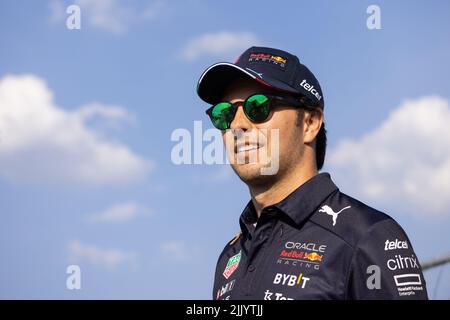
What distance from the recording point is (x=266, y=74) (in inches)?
172

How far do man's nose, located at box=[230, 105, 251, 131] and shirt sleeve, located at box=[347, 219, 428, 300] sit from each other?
112cm

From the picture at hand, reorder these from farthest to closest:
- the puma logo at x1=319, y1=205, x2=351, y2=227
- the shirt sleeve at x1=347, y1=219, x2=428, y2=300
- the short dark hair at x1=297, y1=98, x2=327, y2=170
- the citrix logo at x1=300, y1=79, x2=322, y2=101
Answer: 1. the short dark hair at x1=297, y1=98, x2=327, y2=170
2. the citrix logo at x1=300, y1=79, x2=322, y2=101
3. the puma logo at x1=319, y1=205, x2=351, y2=227
4. the shirt sleeve at x1=347, y1=219, x2=428, y2=300

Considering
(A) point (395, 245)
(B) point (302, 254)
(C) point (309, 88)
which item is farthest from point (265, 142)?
(A) point (395, 245)

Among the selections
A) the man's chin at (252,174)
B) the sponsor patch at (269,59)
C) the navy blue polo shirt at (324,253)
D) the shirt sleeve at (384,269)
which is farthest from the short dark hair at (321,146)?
the shirt sleeve at (384,269)

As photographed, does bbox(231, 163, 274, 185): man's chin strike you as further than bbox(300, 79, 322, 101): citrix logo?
No

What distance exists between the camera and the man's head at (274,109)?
416 centimetres

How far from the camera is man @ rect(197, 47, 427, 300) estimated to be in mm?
3604

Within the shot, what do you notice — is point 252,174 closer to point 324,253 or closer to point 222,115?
point 222,115

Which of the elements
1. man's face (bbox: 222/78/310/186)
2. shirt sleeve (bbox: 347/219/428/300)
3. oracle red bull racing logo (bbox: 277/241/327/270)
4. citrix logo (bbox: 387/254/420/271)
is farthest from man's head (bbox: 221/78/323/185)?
citrix logo (bbox: 387/254/420/271)

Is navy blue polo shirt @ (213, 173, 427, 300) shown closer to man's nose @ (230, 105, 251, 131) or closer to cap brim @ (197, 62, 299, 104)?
man's nose @ (230, 105, 251, 131)

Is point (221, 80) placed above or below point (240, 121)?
above

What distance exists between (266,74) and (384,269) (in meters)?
1.58

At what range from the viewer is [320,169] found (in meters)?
4.64
